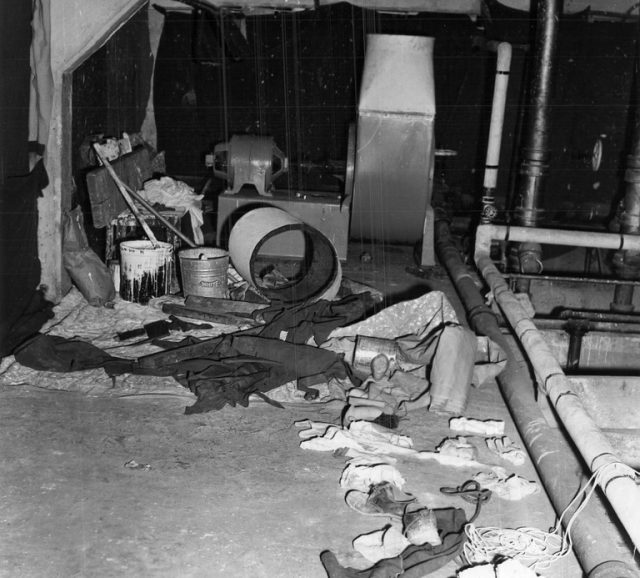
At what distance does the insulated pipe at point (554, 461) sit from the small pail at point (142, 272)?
8.66 feet

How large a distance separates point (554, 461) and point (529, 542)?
23.7 inches

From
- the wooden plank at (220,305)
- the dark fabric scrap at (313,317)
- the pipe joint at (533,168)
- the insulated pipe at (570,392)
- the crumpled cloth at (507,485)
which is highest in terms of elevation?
the pipe joint at (533,168)

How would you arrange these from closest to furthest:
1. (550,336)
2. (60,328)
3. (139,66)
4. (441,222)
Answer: (60,328), (550,336), (441,222), (139,66)

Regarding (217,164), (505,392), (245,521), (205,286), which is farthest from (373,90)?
(245,521)

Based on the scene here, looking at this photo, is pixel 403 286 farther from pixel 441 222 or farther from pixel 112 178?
pixel 112 178

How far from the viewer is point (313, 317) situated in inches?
233

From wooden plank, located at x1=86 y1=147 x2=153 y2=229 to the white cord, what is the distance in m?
4.64

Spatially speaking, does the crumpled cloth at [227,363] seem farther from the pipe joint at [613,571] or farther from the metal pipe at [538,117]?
the metal pipe at [538,117]

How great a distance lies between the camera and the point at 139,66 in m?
9.54

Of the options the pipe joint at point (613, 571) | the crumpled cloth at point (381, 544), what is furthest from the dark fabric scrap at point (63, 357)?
the pipe joint at point (613, 571)

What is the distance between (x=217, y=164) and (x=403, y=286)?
89.8 inches

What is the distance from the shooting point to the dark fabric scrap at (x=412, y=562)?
3.04m

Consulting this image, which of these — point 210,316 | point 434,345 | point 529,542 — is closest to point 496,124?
point 434,345

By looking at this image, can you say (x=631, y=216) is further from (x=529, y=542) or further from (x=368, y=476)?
(x=529, y=542)
